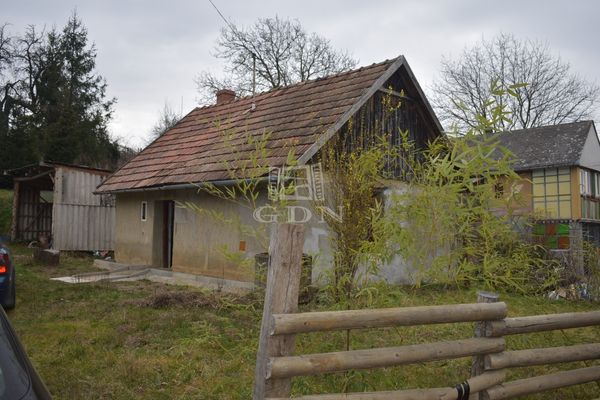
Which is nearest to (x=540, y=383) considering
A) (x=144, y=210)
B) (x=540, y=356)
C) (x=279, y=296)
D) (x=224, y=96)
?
(x=540, y=356)

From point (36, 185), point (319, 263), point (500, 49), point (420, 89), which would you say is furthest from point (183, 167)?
point (500, 49)

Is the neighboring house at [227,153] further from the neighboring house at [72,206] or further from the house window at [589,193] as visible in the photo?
the house window at [589,193]

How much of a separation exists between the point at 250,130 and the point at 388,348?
918 cm

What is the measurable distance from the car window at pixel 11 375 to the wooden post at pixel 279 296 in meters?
1.37

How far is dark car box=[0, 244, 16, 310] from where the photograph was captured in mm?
7223

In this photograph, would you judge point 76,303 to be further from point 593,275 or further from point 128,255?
point 593,275

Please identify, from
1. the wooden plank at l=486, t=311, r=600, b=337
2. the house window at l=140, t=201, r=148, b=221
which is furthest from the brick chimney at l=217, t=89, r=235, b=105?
the wooden plank at l=486, t=311, r=600, b=337

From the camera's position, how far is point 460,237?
3.84 metres

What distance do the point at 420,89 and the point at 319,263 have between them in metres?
9.11

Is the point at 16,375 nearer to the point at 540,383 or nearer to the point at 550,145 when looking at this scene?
the point at 540,383

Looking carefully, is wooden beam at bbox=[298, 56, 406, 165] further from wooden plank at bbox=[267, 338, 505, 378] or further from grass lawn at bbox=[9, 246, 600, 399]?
wooden plank at bbox=[267, 338, 505, 378]

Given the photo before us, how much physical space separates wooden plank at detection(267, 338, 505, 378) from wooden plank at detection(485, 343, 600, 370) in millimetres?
94

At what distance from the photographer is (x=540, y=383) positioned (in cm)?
406

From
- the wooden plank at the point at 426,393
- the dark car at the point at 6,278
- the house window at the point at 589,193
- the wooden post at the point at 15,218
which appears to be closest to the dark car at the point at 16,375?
the wooden plank at the point at 426,393
